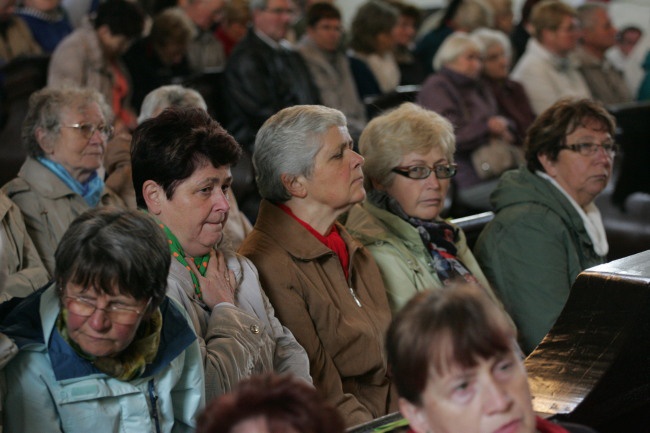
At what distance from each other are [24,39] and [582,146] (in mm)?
3767

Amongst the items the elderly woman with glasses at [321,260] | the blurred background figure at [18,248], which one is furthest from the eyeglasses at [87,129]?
the elderly woman with glasses at [321,260]

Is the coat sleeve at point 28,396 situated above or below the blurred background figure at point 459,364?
below

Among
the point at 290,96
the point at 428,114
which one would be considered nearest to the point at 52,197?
the point at 428,114

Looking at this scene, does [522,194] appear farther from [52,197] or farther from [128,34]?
Answer: [128,34]

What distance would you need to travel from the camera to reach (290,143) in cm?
292

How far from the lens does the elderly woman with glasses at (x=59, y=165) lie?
11.3 feet

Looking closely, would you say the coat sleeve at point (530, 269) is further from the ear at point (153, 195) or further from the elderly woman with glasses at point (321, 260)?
the ear at point (153, 195)

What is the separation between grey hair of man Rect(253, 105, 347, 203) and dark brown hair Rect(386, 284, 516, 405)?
1.34 meters

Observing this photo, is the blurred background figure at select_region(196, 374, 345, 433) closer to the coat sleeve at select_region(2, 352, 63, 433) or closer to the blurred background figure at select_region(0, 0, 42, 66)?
the coat sleeve at select_region(2, 352, 63, 433)

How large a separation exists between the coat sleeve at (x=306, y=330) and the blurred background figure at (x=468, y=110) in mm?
3097

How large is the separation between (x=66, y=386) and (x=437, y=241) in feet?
5.16

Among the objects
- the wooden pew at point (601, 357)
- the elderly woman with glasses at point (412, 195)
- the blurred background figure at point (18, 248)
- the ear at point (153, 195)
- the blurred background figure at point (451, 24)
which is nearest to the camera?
the wooden pew at point (601, 357)

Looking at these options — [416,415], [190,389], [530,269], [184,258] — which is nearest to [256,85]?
[530,269]

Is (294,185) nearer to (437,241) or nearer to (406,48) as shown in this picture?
(437,241)
